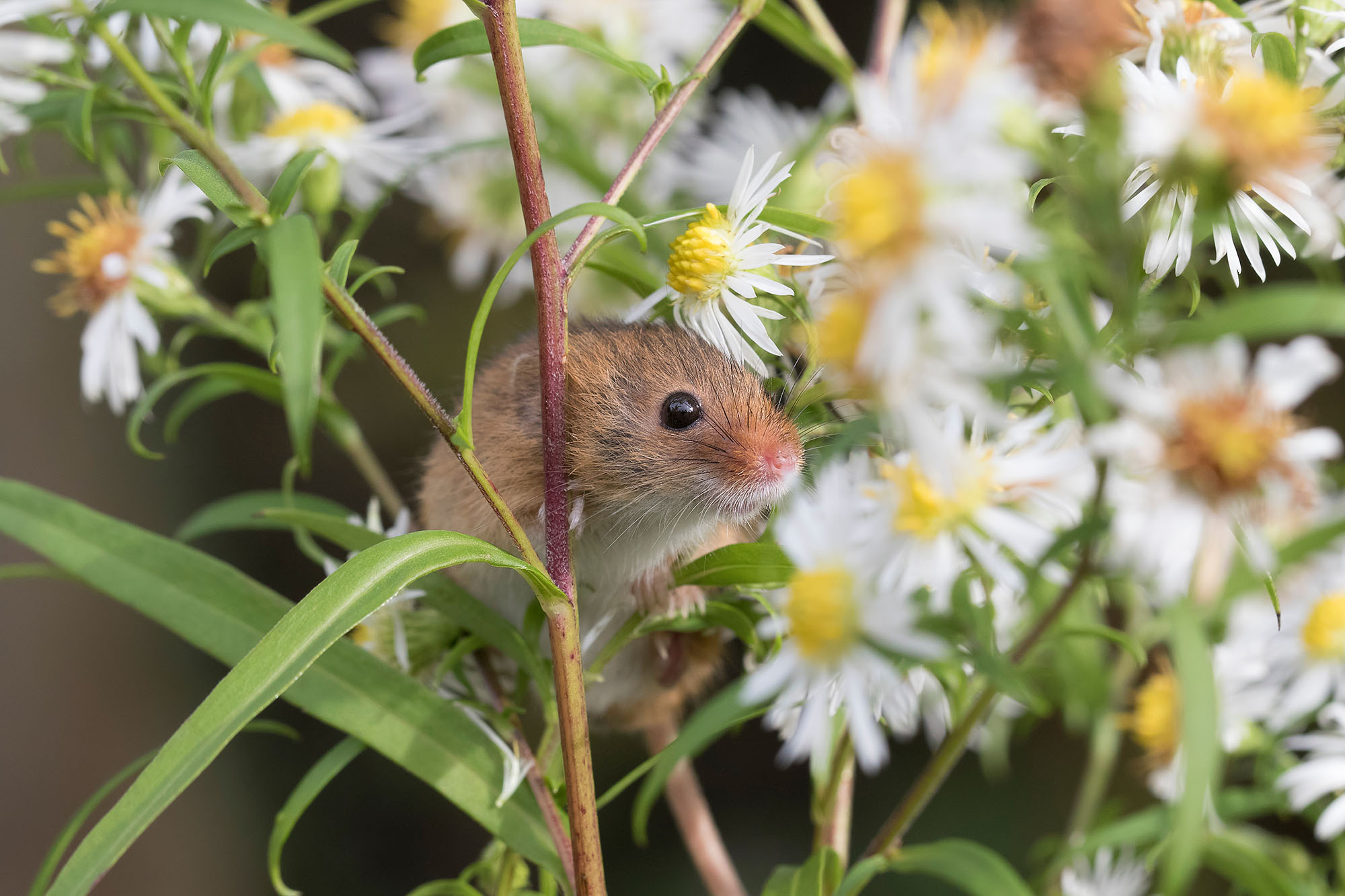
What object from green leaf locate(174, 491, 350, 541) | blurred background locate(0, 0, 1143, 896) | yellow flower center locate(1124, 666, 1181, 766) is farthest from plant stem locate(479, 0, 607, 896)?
blurred background locate(0, 0, 1143, 896)

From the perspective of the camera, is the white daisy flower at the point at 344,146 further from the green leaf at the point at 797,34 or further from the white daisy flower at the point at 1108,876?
the white daisy flower at the point at 1108,876

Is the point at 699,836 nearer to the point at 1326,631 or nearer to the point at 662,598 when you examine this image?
the point at 662,598

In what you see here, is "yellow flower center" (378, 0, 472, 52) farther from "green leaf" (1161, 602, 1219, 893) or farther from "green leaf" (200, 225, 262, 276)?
"green leaf" (1161, 602, 1219, 893)

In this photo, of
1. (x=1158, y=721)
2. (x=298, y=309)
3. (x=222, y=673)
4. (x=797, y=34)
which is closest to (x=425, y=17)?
(x=797, y=34)

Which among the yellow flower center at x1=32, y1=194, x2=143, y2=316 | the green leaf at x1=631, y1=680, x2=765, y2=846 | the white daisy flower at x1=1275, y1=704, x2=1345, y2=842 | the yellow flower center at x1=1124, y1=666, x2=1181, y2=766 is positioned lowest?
the yellow flower center at x1=1124, y1=666, x2=1181, y2=766

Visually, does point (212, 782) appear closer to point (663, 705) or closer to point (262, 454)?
point (262, 454)

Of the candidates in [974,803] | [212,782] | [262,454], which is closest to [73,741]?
[212,782]
